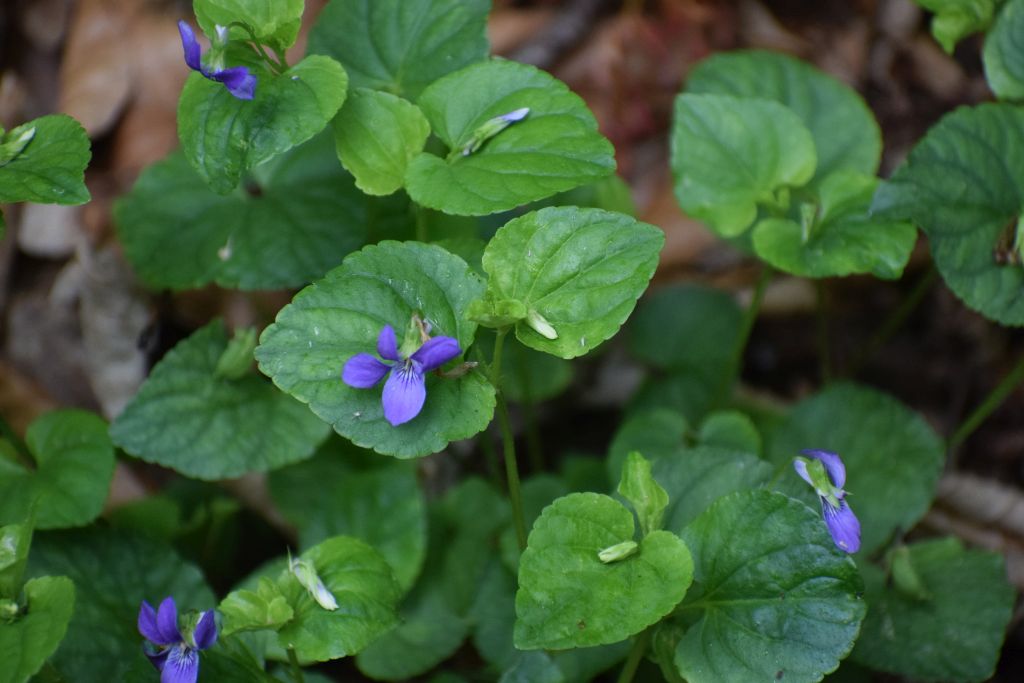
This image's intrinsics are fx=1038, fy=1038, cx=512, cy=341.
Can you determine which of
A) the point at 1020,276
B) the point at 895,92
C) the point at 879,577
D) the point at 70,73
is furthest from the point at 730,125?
the point at 70,73

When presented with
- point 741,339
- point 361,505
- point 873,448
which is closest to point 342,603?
point 361,505

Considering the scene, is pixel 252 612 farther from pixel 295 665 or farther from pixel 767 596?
pixel 767 596

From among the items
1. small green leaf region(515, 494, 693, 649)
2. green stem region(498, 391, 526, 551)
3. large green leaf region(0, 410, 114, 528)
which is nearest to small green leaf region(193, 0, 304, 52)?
green stem region(498, 391, 526, 551)

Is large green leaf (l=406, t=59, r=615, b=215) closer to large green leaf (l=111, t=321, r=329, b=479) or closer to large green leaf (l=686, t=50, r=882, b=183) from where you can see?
large green leaf (l=111, t=321, r=329, b=479)

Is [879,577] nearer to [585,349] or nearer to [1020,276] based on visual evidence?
[1020,276]

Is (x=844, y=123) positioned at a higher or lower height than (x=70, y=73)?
higher

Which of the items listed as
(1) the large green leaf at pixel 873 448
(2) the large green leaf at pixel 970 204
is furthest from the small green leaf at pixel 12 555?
(2) the large green leaf at pixel 970 204

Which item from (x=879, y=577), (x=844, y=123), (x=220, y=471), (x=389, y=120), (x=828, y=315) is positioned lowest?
(x=828, y=315)

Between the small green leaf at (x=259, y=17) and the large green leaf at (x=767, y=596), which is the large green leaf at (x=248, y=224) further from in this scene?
the large green leaf at (x=767, y=596)
